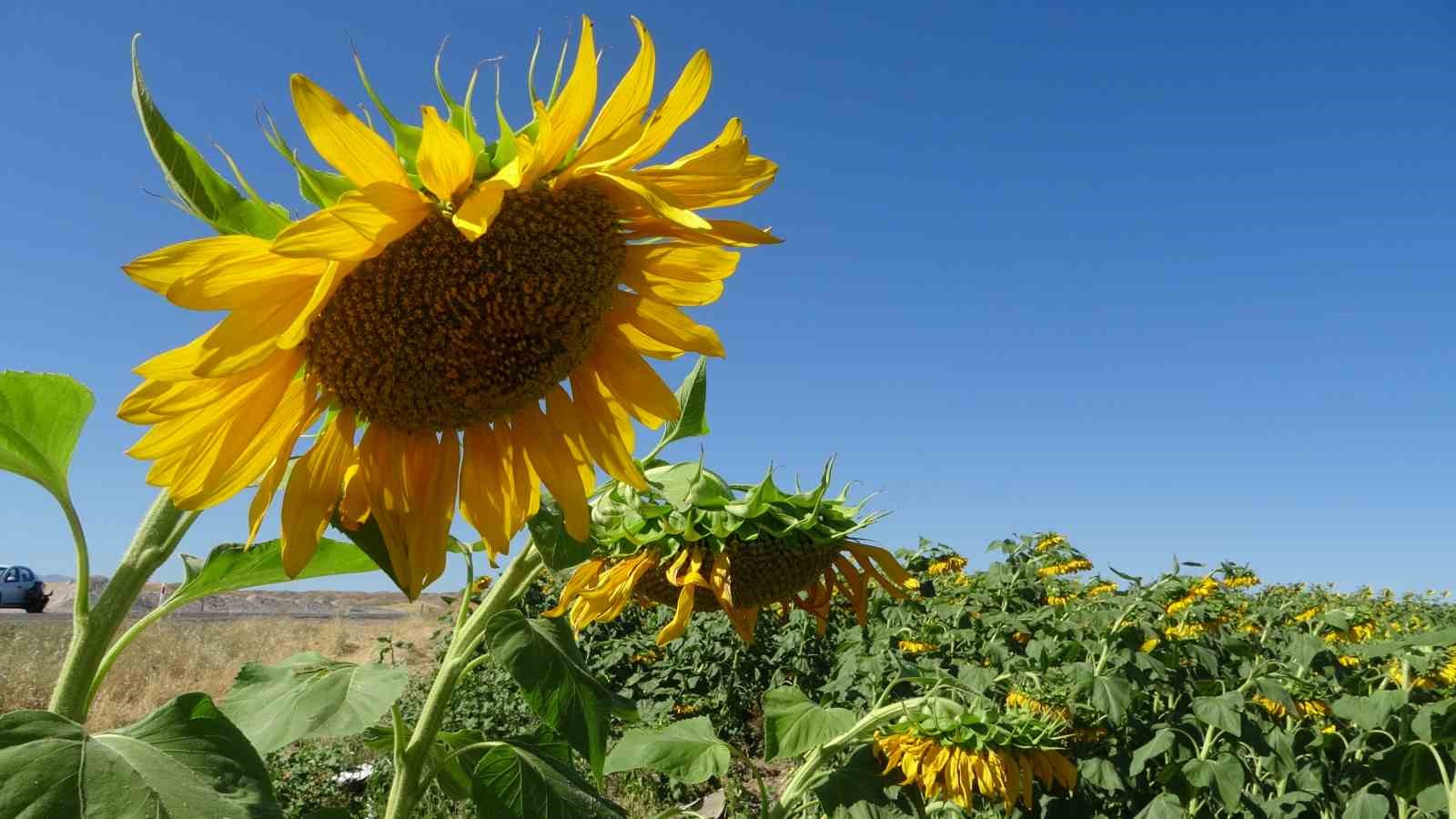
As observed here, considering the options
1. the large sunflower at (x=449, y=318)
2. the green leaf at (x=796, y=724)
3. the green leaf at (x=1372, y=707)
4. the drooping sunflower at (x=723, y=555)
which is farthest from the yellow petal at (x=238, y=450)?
the green leaf at (x=1372, y=707)

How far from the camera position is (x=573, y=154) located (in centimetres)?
116

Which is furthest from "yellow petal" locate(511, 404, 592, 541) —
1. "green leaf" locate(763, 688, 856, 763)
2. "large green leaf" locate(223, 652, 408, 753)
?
"green leaf" locate(763, 688, 856, 763)

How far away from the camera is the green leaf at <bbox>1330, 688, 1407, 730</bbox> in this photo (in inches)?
191

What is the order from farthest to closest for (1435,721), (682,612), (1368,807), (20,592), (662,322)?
(20,592), (1368,807), (1435,721), (682,612), (662,322)

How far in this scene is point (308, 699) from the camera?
141 centimetres

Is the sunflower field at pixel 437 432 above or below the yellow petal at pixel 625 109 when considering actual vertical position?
below

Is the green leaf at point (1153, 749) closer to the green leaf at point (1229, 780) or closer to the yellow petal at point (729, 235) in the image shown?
the green leaf at point (1229, 780)

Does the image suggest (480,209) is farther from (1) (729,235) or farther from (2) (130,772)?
(2) (130,772)

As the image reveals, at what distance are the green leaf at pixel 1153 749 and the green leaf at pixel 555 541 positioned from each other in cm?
432

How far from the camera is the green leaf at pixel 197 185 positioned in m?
0.93

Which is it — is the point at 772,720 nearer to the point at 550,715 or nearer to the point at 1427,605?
the point at 550,715

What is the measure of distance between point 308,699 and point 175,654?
15.2 meters

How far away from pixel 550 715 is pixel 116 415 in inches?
26.5

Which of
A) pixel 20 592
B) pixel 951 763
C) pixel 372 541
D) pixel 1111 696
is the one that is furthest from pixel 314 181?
pixel 20 592
